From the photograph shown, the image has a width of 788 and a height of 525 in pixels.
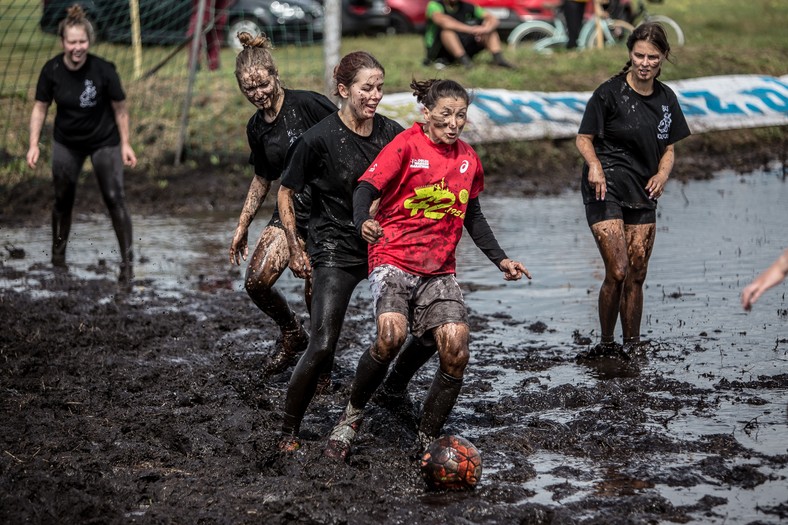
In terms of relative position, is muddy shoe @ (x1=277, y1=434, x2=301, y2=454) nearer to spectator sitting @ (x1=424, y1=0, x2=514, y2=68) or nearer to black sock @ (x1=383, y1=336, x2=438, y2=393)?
black sock @ (x1=383, y1=336, x2=438, y2=393)

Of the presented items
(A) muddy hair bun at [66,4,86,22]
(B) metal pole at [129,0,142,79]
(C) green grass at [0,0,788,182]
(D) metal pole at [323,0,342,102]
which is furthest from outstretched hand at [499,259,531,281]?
(B) metal pole at [129,0,142,79]

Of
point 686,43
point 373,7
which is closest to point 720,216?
point 686,43

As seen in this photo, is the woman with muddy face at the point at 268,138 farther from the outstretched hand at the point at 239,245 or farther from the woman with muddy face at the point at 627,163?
the woman with muddy face at the point at 627,163

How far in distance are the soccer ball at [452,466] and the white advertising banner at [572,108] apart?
8.97 metres

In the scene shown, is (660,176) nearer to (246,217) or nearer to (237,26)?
(246,217)

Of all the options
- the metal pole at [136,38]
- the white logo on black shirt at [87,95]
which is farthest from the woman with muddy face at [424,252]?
the metal pole at [136,38]

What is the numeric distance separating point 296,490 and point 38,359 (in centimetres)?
315

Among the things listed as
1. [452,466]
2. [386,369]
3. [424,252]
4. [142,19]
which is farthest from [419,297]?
[142,19]

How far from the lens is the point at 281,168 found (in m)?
7.16

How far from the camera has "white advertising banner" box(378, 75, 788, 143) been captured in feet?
48.5

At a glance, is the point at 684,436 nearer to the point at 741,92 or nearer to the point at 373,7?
the point at 741,92

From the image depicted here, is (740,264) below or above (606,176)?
below

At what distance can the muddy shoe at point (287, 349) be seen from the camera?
7496mm

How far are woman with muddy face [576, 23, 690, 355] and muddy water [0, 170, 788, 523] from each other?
0.57 meters
